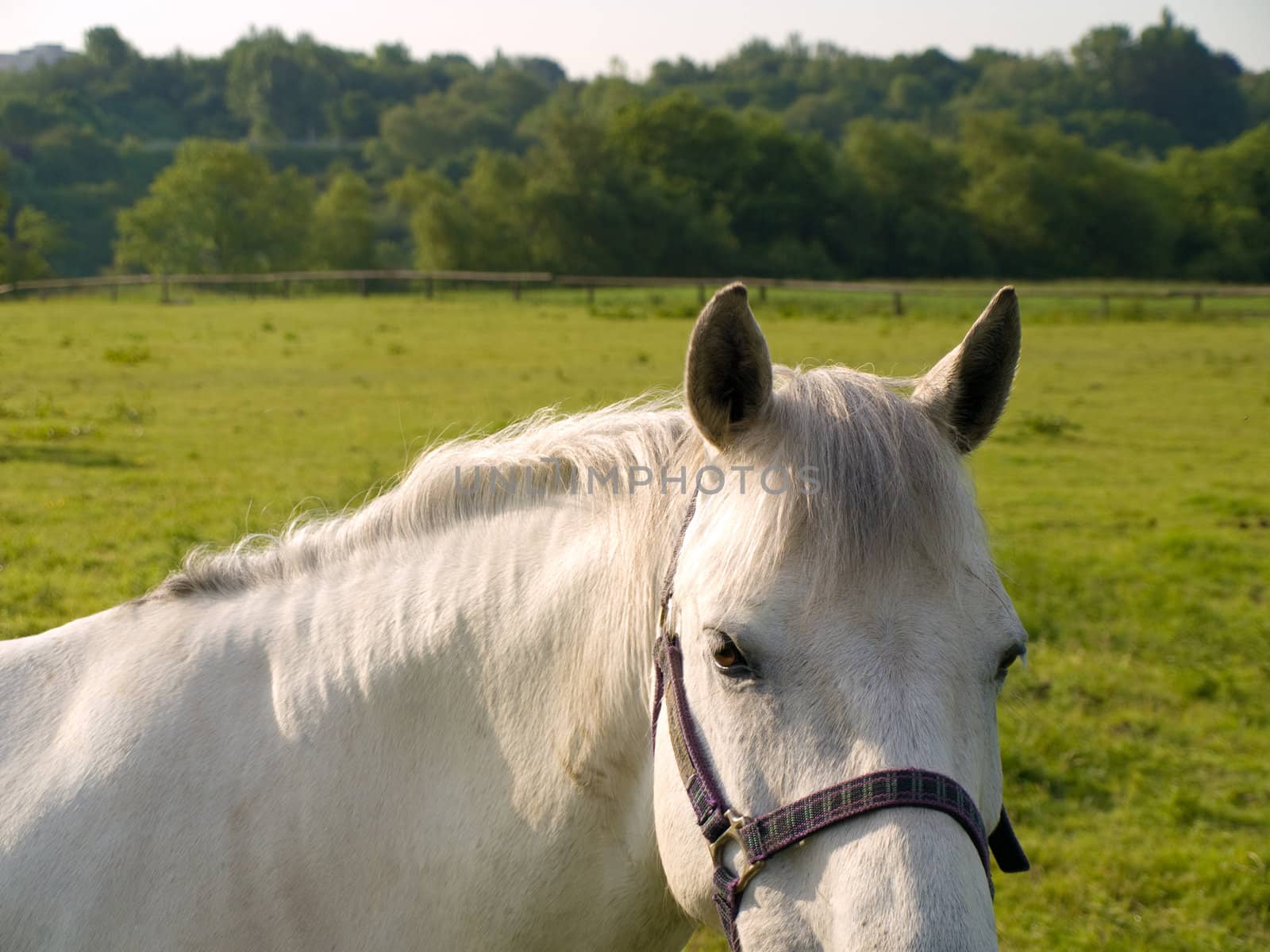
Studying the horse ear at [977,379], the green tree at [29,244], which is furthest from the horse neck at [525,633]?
the green tree at [29,244]

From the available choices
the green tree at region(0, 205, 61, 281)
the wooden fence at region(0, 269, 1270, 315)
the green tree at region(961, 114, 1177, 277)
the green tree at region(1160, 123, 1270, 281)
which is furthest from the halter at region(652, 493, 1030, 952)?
the green tree at region(1160, 123, 1270, 281)

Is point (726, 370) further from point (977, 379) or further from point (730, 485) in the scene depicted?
point (977, 379)

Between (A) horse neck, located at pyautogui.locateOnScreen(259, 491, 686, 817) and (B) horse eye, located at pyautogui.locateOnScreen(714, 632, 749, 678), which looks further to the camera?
(A) horse neck, located at pyautogui.locateOnScreen(259, 491, 686, 817)

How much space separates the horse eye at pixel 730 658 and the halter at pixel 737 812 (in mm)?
106

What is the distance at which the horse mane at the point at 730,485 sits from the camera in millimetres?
1526

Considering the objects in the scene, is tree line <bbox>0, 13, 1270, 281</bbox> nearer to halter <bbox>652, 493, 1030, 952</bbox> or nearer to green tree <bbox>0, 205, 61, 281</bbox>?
green tree <bbox>0, 205, 61, 281</bbox>

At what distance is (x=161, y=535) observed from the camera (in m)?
7.69

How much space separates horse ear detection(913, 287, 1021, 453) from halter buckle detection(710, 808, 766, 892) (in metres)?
0.72

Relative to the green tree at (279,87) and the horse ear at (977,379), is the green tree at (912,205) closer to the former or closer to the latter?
the horse ear at (977,379)

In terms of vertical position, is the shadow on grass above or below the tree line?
below

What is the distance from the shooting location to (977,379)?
1.73 metres

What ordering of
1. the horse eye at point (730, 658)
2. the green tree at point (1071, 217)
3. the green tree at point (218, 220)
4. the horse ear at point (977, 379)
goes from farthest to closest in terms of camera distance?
1. the green tree at point (1071, 217)
2. the green tree at point (218, 220)
3. the horse ear at point (977, 379)
4. the horse eye at point (730, 658)

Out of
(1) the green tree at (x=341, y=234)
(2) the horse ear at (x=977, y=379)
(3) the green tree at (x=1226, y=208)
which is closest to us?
(2) the horse ear at (x=977, y=379)

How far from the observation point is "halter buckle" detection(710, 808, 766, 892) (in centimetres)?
145
